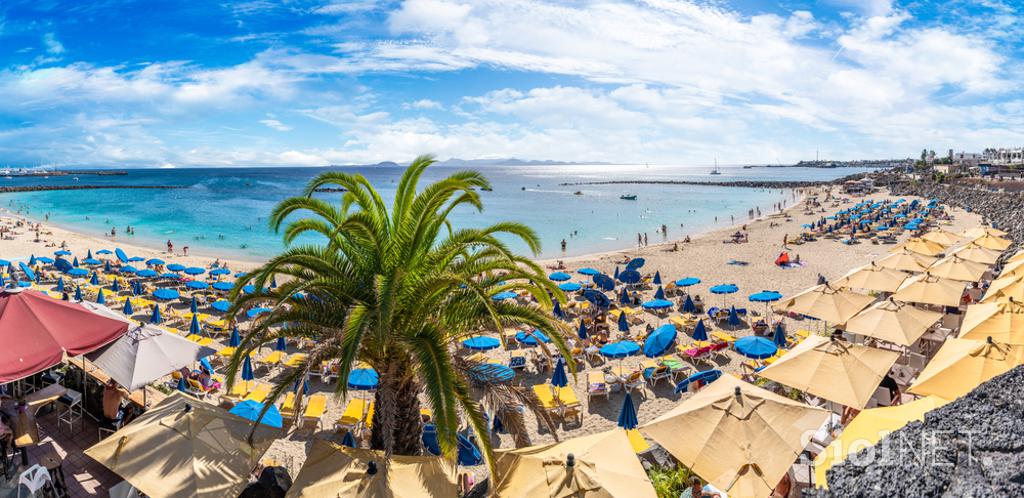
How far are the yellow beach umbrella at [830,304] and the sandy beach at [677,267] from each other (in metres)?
2.48

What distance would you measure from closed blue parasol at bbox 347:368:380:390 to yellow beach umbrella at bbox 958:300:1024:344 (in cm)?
1270

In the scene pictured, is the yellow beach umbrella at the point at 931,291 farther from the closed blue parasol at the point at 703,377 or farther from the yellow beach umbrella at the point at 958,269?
the closed blue parasol at the point at 703,377

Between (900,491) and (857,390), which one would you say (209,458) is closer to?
(900,491)

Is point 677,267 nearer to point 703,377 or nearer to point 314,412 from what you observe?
point 703,377

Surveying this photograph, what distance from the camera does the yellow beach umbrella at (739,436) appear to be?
687cm

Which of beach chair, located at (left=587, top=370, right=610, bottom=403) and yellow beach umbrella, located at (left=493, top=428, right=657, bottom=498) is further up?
yellow beach umbrella, located at (left=493, top=428, right=657, bottom=498)

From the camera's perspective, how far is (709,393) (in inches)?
328

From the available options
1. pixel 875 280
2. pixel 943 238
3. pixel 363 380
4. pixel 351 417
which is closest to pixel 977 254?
pixel 875 280

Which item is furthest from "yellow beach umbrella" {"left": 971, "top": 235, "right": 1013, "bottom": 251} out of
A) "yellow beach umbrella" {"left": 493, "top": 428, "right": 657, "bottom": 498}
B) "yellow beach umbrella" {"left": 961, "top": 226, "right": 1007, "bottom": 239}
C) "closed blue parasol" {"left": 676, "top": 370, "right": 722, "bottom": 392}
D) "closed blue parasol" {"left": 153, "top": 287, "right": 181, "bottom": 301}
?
"closed blue parasol" {"left": 153, "top": 287, "right": 181, "bottom": 301}

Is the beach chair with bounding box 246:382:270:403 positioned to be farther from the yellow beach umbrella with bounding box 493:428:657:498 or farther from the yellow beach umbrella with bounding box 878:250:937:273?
the yellow beach umbrella with bounding box 878:250:937:273

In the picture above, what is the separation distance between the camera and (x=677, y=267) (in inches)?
1240

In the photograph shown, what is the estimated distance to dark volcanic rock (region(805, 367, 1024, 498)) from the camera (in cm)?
450

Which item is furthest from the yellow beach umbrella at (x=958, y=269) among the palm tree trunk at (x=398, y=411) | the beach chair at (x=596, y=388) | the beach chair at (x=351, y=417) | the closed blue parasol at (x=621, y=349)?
the beach chair at (x=351, y=417)

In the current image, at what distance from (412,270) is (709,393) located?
517 centimetres
